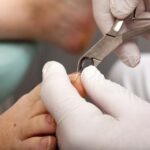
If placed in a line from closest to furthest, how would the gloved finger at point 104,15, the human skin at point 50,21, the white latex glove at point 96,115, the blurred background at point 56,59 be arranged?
1. the white latex glove at point 96,115
2. the gloved finger at point 104,15
3. the human skin at point 50,21
4. the blurred background at point 56,59

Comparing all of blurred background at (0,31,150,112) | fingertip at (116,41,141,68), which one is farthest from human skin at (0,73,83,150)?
blurred background at (0,31,150,112)

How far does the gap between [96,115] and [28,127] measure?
0.74 ft

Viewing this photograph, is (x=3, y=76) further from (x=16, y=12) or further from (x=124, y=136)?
(x=124, y=136)

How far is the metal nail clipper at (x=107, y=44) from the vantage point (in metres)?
0.80

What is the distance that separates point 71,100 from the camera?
2.39 ft

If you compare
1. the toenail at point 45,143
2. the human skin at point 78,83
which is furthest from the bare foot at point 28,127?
the human skin at point 78,83

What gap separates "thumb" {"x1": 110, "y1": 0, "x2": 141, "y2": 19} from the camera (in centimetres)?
87

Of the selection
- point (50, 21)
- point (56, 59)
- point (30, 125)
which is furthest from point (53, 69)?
point (56, 59)

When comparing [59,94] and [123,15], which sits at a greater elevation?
[123,15]

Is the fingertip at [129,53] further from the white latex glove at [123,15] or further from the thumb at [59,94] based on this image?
the thumb at [59,94]

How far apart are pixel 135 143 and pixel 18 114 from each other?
14.8 inches

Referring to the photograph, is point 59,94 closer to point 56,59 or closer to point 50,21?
point 50,21

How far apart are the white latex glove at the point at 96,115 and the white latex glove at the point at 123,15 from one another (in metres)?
0.16

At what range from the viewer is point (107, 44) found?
2.67 ft
